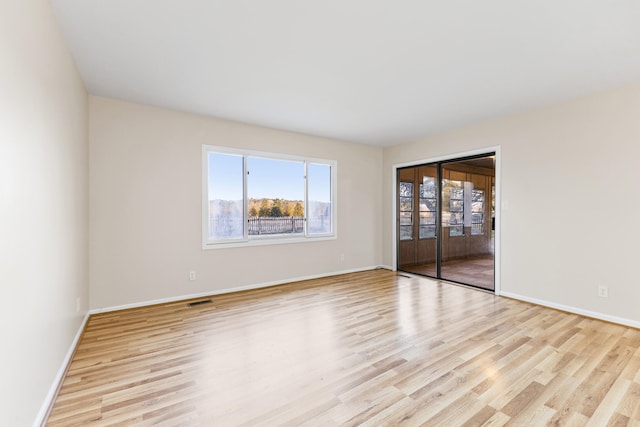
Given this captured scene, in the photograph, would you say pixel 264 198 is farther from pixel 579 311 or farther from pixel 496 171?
pixel 579 311

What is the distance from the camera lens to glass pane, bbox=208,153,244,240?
4301 millimetres

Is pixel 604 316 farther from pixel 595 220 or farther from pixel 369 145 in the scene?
pixel 369 145

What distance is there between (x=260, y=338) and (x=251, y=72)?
2577 mm

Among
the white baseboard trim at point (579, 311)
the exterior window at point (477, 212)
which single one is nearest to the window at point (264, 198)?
the exterior window at point (477, 212)

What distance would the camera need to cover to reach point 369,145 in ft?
19.4

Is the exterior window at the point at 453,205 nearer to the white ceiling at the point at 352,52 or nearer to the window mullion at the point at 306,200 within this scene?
the white ceiling at the point at 352,52

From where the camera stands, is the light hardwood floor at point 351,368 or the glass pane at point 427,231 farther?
the glass pane at point 427,231

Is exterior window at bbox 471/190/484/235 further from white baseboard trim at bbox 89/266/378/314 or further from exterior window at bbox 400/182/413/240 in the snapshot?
white baseboard trim at bbox 89/266/378/314

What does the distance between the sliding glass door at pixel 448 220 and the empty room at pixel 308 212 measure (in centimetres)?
6

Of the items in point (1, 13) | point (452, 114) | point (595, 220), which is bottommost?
point (595, 220)

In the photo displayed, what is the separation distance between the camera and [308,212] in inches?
207

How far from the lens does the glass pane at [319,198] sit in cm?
529

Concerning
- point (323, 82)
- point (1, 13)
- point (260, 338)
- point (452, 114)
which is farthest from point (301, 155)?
point (1, 13)

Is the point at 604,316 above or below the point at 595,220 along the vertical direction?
below
